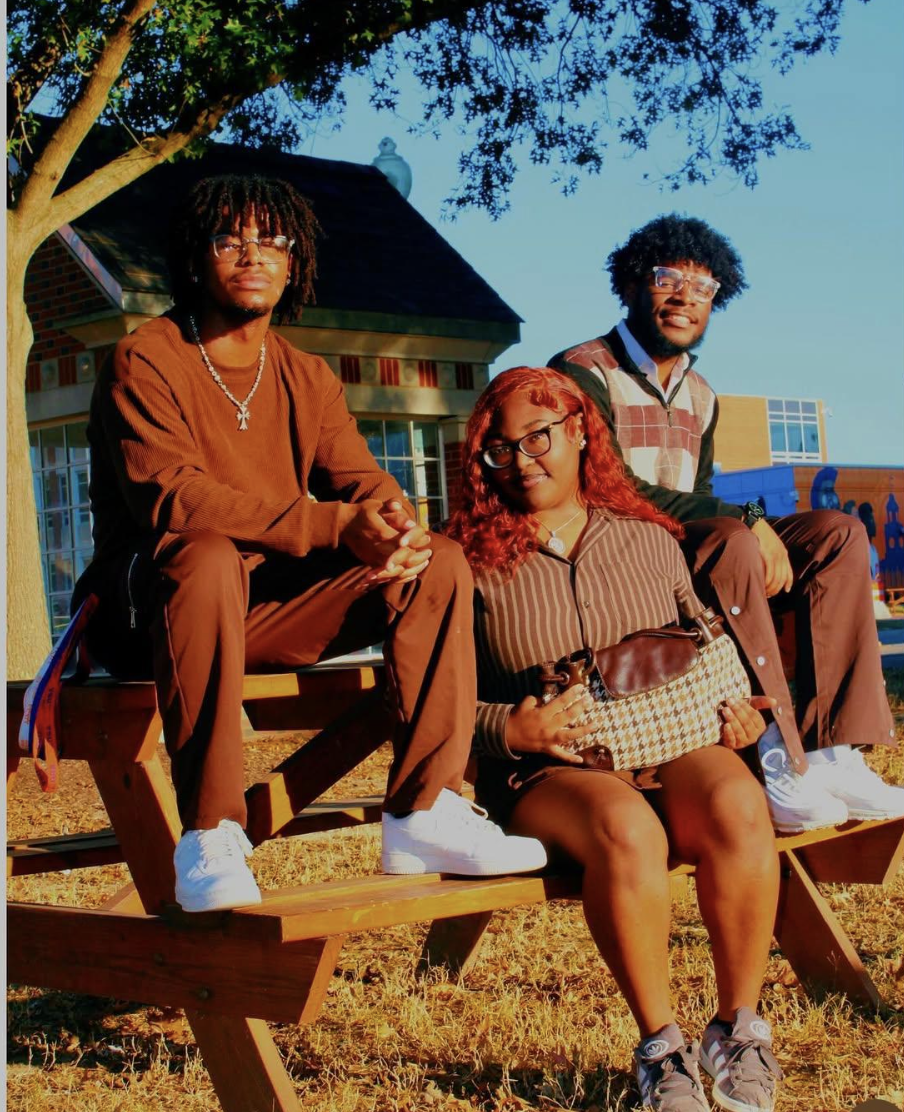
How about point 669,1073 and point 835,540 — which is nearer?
point 669,1073

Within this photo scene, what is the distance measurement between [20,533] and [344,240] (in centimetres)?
623

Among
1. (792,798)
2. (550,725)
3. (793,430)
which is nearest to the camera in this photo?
(550,725)

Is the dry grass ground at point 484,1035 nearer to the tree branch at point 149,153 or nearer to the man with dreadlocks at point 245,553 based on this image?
the man with dreadlocks at point 245,553

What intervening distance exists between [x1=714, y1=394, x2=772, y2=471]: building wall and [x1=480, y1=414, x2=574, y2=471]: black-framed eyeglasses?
8101 cm

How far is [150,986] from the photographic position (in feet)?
10.1

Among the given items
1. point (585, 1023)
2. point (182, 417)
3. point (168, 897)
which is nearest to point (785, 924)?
point (585, 1023)

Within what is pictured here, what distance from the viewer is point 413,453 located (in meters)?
14.7

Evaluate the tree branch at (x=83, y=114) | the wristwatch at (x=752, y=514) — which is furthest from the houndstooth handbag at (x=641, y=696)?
the tree branch at (x=83, y=114)

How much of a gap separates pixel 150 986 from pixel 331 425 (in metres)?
1.64

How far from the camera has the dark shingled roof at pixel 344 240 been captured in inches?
516

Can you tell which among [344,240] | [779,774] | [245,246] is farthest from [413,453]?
[779,774]

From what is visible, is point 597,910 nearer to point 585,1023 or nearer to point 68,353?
point 585,1023

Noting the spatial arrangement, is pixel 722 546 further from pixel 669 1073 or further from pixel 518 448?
pixel 669 1073

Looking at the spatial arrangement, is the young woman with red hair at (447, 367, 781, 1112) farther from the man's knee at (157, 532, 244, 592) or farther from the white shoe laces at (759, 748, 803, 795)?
the man's knee at (157, 532, 244, 592)
